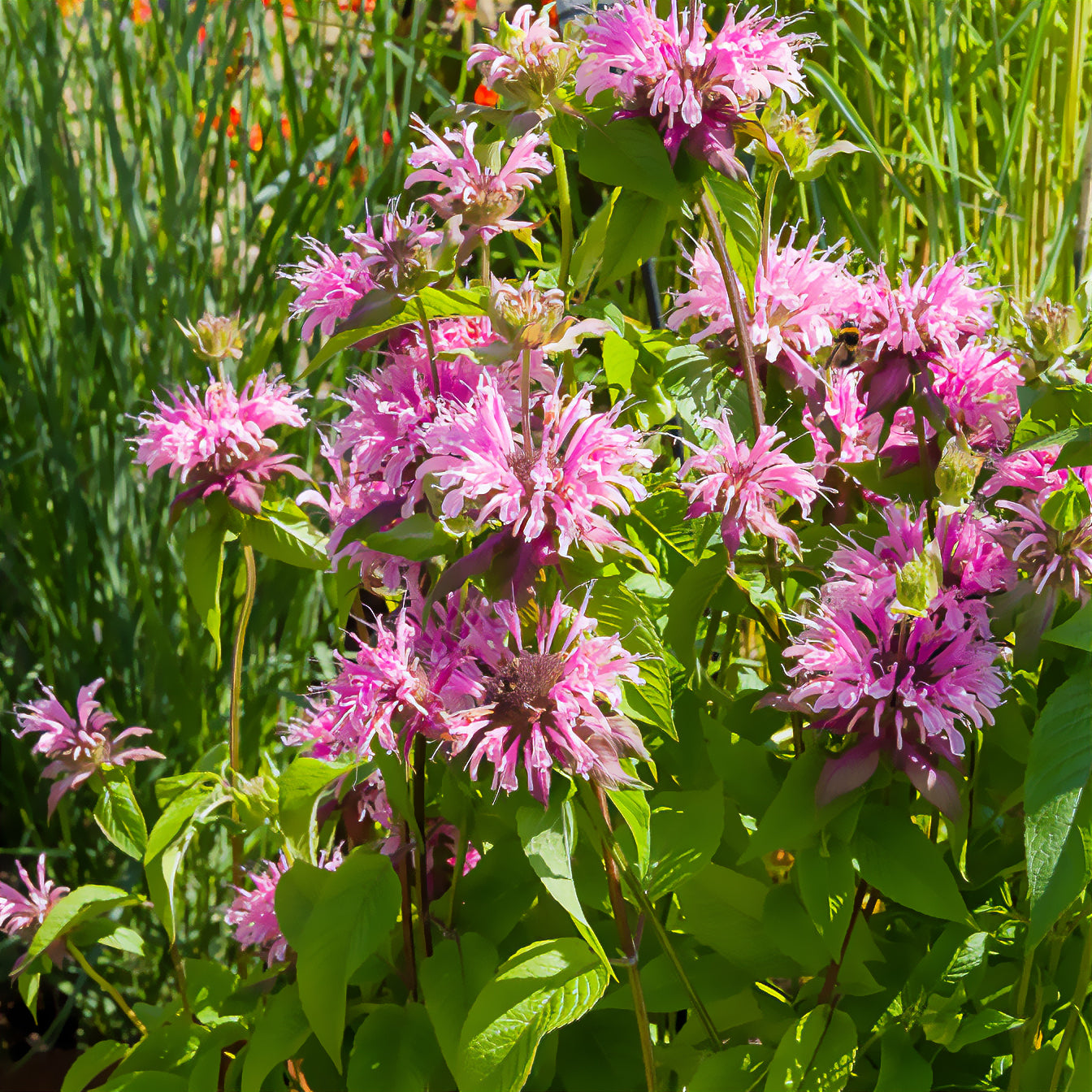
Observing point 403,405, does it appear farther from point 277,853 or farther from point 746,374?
point 277,853

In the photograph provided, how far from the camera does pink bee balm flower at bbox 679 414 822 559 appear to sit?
1.88 feet

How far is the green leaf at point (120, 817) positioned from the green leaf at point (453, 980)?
0.92 feet

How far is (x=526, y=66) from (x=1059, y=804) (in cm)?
44

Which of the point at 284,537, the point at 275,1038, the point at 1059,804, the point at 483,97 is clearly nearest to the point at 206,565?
the point at 284,537

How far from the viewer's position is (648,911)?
1.88 ft

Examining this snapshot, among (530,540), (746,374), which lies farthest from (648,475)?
(530,540)

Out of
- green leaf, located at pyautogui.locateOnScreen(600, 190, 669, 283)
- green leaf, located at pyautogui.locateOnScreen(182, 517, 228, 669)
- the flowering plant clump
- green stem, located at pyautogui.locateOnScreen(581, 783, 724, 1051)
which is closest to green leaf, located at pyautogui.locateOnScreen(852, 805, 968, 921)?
the flowering plant clump

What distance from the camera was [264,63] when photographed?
1.40m

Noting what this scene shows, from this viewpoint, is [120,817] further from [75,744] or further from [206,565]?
[206,565]

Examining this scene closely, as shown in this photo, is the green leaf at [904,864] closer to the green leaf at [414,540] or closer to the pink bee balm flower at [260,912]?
the green leaf at [414,540]

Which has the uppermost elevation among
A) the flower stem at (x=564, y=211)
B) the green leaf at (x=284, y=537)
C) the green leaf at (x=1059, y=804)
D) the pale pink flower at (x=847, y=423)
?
the flower stem at (x=564, y=211)

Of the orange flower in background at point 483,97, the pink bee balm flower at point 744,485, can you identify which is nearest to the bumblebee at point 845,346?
the pink bee balm flower at point 744,485

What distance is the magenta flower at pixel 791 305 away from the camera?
63 cm

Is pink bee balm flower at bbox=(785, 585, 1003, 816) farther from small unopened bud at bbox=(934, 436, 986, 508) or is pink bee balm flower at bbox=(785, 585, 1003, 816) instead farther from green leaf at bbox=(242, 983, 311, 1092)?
green leaf at bbox=(242, 983, 311, 1092)
